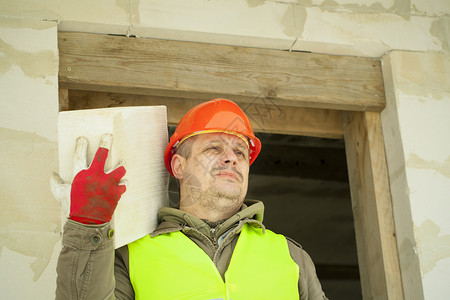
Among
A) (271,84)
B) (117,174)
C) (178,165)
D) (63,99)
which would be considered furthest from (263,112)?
(117,174)

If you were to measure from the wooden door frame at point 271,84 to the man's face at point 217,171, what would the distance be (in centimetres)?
50

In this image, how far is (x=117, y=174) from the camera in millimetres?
2236

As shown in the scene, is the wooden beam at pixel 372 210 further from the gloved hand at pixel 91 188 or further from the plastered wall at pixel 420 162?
the gloved hand at pixel 91 188

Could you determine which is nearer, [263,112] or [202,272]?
[202,272]

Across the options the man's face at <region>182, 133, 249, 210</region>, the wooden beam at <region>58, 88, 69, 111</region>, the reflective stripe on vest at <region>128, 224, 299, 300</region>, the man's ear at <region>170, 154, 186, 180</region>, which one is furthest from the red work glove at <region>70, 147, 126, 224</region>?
the wooden beam at <region>58, 88, 69, 111</region>

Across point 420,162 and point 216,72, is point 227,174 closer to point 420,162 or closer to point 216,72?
point 216,72

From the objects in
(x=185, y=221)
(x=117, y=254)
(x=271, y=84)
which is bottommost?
(x=117, y=254)

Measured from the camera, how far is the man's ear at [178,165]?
10.1 ft

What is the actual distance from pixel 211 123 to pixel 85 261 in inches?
42.4

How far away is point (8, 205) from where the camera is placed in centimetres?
286

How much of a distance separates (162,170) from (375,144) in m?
1.47

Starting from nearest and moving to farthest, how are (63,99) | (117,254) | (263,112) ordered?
1. (117,254)
2. (63,99)
3. (263,112)

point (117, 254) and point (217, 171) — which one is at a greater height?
point (217, 171)

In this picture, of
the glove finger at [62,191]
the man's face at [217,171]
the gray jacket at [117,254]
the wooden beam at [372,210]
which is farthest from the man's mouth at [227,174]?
the wooden beam at [372,210]
